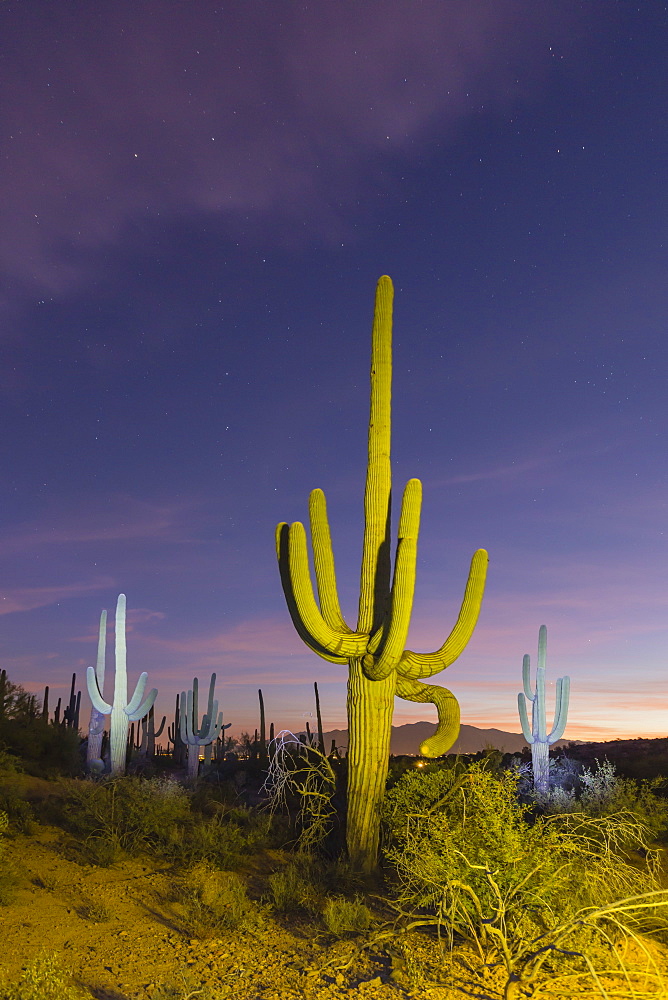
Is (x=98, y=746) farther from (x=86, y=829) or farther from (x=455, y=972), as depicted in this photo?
(x=455, y=972)

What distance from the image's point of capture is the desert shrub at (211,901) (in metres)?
7.55

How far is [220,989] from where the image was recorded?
6020mm

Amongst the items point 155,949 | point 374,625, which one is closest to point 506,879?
point 155,949

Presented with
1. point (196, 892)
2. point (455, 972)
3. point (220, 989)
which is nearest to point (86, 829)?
point (196, 892)

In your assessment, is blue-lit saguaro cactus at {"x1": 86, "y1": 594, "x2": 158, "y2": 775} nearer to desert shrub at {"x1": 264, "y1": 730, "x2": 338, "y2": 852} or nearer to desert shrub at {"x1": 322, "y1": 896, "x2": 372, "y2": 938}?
desert shrub at {"x1": 264, "y1": 730, "x2": 338, "y2": 852}

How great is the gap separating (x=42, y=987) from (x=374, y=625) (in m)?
6.09

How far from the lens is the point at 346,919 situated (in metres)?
7.34

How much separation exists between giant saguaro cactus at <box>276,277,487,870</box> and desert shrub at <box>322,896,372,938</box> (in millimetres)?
1905

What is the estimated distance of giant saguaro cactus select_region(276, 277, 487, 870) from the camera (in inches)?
384

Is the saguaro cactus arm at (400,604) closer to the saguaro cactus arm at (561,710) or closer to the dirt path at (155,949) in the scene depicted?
the dirt path at (155,949)

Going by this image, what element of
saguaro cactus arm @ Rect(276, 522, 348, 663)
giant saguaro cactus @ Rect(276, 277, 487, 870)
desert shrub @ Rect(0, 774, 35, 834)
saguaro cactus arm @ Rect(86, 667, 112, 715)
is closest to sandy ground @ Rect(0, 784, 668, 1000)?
desert shrub @ Rect(0, 774, 35, 834)

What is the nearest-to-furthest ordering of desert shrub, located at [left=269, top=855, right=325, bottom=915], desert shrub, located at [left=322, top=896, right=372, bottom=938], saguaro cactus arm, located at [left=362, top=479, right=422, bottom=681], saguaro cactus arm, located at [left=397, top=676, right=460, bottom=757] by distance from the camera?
desert shrub, located at [left=322, top=896, right=372, bottom=938]
desert shrub, located at [left=269, top=855, right=325, bottom=915]
saguaro cactus arm, located at [left=362, top=479, right=422, bottom=681]
saguaro cactus arm, located at [left=397, top=676, right=460, bottom=757]

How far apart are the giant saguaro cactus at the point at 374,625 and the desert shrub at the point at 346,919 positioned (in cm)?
191

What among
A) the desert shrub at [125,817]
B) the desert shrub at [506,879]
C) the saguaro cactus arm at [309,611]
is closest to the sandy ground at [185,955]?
the desert shrub at [506,879]
